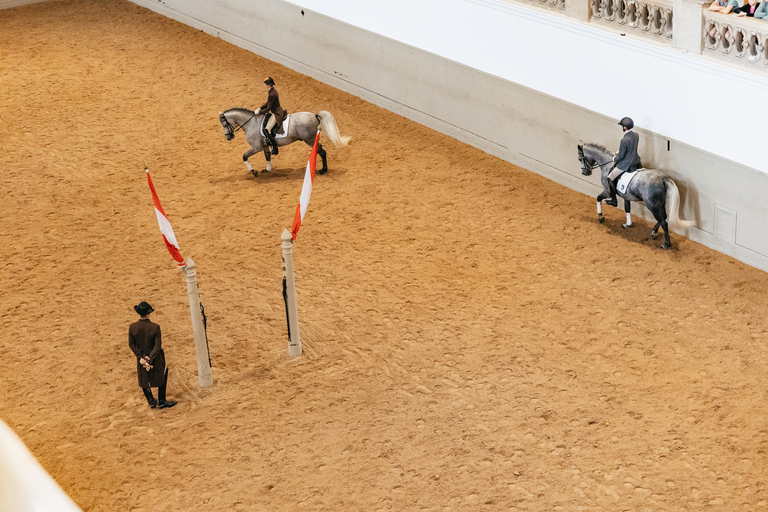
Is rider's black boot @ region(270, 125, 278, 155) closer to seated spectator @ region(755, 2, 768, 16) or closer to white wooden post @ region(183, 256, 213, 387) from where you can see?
white wooden post @ region(183, 256, 213, 387)

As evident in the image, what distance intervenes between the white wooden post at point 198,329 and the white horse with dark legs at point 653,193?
587cm

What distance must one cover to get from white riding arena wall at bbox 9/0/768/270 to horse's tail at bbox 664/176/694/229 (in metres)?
0.35

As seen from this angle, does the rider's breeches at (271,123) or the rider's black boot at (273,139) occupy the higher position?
the rider's breeches at (271,123)

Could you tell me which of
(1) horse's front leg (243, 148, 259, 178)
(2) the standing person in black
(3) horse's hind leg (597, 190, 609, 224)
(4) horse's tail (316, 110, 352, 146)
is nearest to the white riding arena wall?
(3) horse's hind leg (597, 190, 609, 224)

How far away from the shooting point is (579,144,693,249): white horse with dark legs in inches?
452

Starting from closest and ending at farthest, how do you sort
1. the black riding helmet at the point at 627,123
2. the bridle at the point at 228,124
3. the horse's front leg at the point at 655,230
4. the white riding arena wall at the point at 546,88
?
1. the white riding arena wall at the point at 546,88
2. the black riding helmet at the point at 627,123
3. the horse's front leg at the point at 655,230
4. the bridle at the point at 228,124

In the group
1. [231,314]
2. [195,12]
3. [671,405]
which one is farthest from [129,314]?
[195,12]

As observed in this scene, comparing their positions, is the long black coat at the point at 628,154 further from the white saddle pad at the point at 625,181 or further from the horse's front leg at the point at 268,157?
the horse's front leg at the point at 268,157

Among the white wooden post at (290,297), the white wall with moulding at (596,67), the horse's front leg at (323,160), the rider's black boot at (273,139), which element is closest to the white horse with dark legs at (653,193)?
the white wall with moulding at (596,67)

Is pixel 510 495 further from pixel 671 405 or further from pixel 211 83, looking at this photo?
pixel 211 83

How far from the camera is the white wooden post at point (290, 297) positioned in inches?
380

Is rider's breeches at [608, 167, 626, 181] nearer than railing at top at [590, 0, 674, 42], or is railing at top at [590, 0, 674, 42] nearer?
railing at top at [590, 0, 674, 42]

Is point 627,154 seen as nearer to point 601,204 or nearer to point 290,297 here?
point 601,204

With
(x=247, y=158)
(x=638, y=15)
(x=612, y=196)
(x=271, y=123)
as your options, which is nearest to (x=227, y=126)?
(x=247, y=158)
